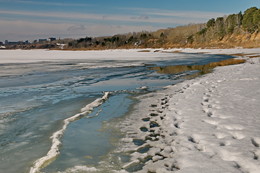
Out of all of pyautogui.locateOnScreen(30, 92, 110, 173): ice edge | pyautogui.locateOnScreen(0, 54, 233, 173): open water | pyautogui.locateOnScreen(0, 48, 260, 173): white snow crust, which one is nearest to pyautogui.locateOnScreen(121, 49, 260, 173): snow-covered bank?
pyautogui.locateOnScreen(0, 48, 260, 173): white snow crust

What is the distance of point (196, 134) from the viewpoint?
20.8ft

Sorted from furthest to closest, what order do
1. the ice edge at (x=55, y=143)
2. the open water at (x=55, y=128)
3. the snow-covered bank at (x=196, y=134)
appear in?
the open water at (x=55, y=128) → the ice edge at (x=55, y=143) → the snow-covered bank at (x=196, y=134)

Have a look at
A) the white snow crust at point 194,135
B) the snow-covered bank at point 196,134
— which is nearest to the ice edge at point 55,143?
the white snow crust at point 194,135

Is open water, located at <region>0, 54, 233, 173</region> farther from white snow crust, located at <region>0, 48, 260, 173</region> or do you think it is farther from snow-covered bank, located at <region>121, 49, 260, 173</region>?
snow-covered bank, located at <region>121, 49, 260, 173</region>

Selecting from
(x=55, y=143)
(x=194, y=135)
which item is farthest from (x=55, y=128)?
(x=194, y=135)

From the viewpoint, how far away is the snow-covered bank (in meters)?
4.78

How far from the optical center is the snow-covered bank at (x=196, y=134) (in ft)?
15.7

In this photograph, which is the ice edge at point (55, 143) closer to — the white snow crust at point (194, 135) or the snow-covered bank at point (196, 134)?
the white snow crust at point (194, 135)

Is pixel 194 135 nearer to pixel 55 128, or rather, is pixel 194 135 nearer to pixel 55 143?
pixel 55 143

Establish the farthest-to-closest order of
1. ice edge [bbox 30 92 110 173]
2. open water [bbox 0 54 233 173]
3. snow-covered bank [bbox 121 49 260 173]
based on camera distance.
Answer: open water [bbox 0 54 233 173], ice edge [bbox 30 92 110 173], snow-covered bank [bbox 121 49 260 173]

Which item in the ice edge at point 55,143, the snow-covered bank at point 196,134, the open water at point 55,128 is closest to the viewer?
the snow-covered bank at point 196,134

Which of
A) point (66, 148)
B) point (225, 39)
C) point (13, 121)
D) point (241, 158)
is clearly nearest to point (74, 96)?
point (13, 121)

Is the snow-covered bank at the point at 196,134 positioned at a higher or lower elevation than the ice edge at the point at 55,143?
higher

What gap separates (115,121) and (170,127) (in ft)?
6.69
